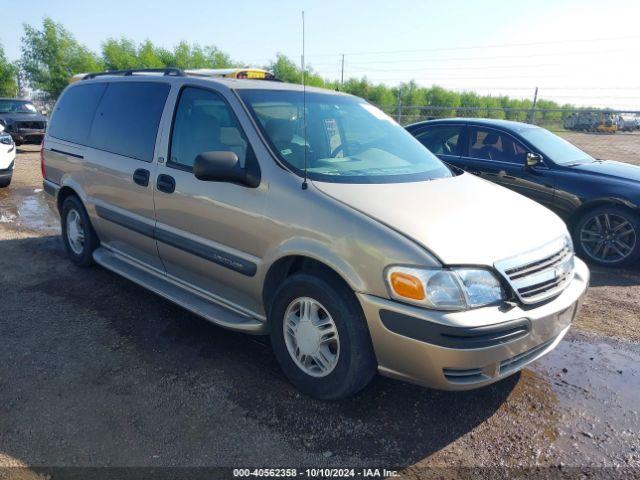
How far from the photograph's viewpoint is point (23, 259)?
209 inches

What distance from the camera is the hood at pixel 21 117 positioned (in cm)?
1638

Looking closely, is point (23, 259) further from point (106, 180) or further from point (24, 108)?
point (24, 108)

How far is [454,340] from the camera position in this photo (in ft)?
7.82

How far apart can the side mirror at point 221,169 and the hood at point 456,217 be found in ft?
1.51

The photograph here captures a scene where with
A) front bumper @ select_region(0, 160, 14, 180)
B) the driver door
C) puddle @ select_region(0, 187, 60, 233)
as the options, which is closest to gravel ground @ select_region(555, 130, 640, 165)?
puddle @ select_region(0, 187, 60, 233)

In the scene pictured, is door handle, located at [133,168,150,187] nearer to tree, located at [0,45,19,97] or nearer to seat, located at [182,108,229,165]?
seat, located at [182,108,229,165]

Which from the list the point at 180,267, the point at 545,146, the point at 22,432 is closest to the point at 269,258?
the point at 180,267

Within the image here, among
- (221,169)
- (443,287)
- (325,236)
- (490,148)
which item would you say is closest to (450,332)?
(443,287)

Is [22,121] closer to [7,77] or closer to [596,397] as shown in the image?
[596,397]

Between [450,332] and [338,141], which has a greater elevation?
[338,141]

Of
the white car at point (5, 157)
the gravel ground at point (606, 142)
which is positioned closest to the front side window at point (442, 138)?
the white car at point (5, 157)

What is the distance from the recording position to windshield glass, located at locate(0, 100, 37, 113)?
1720cm

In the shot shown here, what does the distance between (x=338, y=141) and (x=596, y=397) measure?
7.71 feet

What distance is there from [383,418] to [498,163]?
440cm
